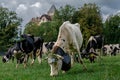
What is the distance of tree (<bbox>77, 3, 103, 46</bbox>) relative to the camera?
84.9m

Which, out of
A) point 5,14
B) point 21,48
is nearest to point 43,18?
point 5,14

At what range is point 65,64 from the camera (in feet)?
46.0

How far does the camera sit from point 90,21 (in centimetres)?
8994

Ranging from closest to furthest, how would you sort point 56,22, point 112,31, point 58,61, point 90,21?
point 58,61 < point 90,21 < point 112,31 < point 56,22

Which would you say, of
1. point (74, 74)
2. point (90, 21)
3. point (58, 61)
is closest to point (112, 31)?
point (90, 21)

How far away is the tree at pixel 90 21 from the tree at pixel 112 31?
7462 mm

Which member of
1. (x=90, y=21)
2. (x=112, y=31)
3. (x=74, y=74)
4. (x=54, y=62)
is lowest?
(x=74, y=74)

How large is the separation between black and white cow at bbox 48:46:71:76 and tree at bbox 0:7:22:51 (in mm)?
85082

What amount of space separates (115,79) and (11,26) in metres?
96.2

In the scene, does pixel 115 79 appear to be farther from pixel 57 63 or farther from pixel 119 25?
pixel 119 25

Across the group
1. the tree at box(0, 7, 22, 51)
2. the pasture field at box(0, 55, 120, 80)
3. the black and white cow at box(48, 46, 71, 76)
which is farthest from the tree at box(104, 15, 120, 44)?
the black and white cow at box(48, 46, 71, 76)

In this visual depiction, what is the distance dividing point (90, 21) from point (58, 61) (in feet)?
253

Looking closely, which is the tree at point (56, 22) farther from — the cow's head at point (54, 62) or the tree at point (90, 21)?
the cow's head at point (54, 62)

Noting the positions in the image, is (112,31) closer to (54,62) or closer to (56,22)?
(56,22)
